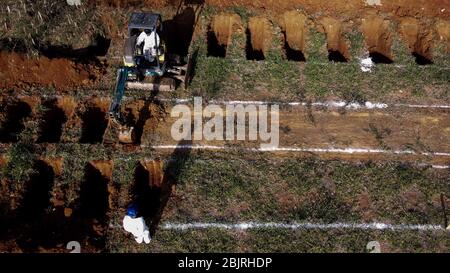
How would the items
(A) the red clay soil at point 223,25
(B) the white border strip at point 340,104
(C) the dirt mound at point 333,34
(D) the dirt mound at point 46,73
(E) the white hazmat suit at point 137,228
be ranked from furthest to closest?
(A) the red clay soil at point 223,25, (C) the dirt mound at point 333,34, (D) the dirt mound at point 46,73, (B) the white border strip at point 340,104, (E) the white hazmat suit at point 137,228

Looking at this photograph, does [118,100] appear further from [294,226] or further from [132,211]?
[294,226]

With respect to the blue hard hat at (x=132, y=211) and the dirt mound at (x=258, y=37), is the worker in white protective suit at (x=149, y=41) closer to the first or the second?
the dirt mound at (x=258, y=37)

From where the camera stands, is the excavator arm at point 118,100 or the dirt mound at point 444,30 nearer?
the excavator arm at point 118,100

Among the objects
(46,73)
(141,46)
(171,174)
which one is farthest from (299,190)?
(46,73)

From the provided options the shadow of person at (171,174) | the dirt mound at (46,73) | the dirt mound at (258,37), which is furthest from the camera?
the dirt mound at (258,37)

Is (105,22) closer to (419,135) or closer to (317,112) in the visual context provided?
(317,112)

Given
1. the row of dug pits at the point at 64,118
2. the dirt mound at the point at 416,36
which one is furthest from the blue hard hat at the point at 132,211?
the dirt mound at the point at 416,36

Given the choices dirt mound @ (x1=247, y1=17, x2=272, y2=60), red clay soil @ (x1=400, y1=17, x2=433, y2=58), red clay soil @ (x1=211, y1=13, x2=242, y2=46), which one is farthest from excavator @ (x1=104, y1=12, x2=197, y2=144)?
red clay soil @ (x1=400, y1=17, x2=433, y2=58)
